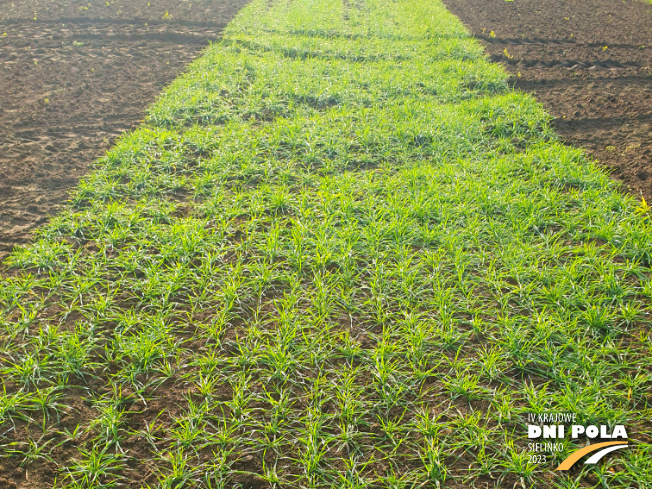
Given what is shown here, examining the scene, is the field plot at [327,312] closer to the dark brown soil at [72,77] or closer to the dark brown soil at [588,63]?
the dark brown soil at [72,77]

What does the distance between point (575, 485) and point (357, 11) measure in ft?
35.1

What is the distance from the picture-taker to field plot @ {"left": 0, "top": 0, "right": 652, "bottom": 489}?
7.06 ft

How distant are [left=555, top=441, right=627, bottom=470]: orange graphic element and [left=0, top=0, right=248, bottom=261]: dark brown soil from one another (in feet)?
12.7

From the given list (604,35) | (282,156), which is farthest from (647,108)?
(282,156)

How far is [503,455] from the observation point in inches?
83.7

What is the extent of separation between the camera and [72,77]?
6.14 m

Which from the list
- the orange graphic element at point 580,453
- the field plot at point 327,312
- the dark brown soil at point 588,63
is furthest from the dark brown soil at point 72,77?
the dark brown soil at point 588,63

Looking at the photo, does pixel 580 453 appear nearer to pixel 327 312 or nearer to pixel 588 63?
pixel 327 312

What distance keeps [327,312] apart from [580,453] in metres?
1.57

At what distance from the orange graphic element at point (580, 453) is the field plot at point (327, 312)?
0.14ft

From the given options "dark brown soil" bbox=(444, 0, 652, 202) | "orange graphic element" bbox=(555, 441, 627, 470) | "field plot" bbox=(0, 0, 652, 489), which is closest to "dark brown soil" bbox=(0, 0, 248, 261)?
"field plot" bbox=(0, 0, 652, 489)

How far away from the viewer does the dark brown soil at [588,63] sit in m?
4.81

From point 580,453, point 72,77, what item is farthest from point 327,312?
point 72,77

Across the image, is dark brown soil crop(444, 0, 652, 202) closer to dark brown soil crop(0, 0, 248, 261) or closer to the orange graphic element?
the orange graphic element
